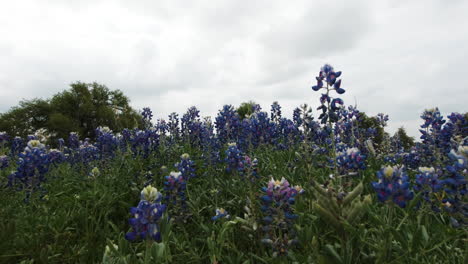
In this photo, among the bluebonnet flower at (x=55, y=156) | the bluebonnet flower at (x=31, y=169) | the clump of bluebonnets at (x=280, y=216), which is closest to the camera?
the clump of bluebonnets at (x=280, y=216)

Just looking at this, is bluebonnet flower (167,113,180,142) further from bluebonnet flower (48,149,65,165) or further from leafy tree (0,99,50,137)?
leafy tree (0,99,50,137)

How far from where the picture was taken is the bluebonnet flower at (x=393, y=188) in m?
2.29

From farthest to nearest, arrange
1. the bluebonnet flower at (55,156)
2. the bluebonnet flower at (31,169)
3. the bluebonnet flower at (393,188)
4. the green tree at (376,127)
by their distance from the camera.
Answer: the green tree at (376,127)
the bluebonnet flower at (55,156)
the bluebonnet flower at (31,169)
the bluebonnet flower at (393,188)

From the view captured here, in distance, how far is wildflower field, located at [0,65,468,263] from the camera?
2.46 meters

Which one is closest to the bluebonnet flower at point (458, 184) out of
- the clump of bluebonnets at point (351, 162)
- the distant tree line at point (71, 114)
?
the clump of bluebonnets at point (351, 162)

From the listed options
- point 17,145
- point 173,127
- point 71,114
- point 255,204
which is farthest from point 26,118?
point 255,204

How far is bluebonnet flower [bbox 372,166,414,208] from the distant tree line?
35.4 m

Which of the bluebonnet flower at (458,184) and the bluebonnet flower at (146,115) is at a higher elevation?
the bluebonnet flower at (146,115)

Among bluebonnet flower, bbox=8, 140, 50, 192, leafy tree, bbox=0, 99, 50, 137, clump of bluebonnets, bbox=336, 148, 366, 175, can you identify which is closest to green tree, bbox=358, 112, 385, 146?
clump of bluebonnets, bbox=336, 148, 366, 175

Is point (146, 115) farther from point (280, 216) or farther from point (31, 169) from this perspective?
point (280, 216)

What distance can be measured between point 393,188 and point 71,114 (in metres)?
42.6

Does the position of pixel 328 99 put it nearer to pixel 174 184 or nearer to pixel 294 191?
pixel 294 191

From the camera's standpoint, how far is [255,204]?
13.3ft

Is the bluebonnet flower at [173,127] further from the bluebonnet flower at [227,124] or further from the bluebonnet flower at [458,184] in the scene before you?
the bluebonnet flower at [458,184]
